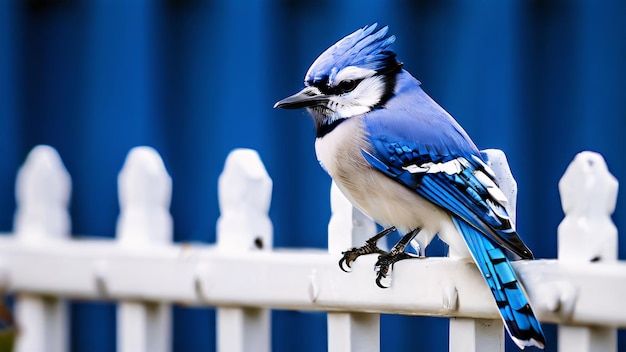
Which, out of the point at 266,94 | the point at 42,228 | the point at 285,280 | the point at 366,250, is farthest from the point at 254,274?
the point at 266,94

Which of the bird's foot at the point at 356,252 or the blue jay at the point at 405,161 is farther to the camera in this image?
the bird's foot at the point at 356,252

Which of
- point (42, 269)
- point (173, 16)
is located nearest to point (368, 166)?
point (42, 269)

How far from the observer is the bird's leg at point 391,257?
1.83 m

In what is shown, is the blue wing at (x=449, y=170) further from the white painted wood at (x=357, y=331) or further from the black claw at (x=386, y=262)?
the white painted wood at (x=357, y=331)

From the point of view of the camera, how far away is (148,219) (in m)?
2.51

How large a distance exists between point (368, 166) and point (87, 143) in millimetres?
1957

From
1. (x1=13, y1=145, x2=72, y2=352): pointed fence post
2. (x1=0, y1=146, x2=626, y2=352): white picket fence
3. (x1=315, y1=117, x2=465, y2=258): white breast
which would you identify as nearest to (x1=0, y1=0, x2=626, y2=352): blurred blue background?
(x1=0, y1=146, x2=626, y2=352): white picket fence

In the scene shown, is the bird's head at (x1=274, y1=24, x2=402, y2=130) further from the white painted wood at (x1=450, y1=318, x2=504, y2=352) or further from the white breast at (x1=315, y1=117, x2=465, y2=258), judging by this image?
the white painted wood at (x1=450, y1=318, x2=504, y2=352)

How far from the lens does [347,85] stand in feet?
5.67

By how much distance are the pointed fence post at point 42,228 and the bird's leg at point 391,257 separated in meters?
1.11

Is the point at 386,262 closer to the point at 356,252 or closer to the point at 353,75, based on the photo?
the point at 356,252

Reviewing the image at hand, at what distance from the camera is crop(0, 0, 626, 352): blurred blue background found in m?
2.91

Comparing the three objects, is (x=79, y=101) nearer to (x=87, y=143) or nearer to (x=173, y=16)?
(x=87, y=143)

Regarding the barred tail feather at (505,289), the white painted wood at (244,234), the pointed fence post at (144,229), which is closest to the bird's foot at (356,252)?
the barred tail feather at (505,289)
